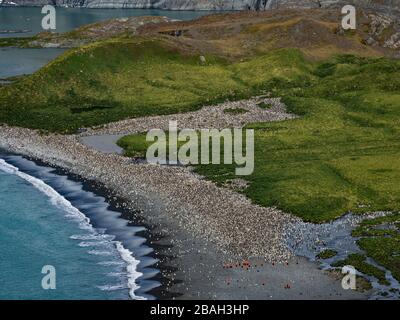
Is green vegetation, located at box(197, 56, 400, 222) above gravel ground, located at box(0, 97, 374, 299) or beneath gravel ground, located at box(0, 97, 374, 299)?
above

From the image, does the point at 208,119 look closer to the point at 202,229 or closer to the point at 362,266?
the point at 202,229

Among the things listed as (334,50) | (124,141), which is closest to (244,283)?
(124,141)

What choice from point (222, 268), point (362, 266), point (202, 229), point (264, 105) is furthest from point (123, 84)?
point (362, 266)

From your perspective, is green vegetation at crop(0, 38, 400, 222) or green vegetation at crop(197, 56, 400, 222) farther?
green vegetation at crop(0, 38, 400, 222)

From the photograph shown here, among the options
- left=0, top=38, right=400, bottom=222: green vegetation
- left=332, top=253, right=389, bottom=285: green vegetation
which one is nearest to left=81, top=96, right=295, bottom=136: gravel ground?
left=0, top=38, right=400, bottom=222: green vegetation

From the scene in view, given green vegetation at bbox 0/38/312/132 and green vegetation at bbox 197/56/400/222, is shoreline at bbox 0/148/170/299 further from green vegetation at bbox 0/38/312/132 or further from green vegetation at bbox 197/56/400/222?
green vegetation at bbox 0/38/312/132
